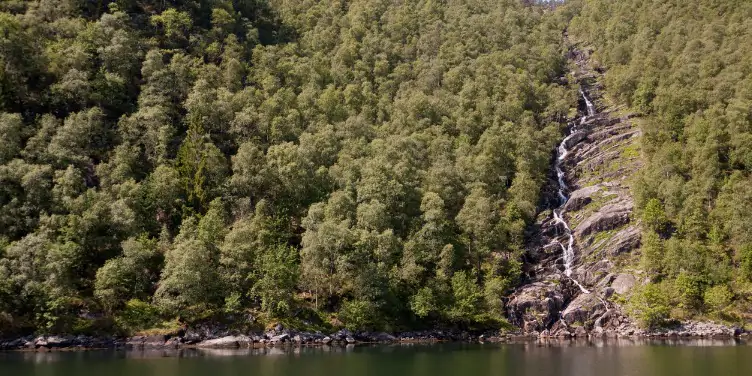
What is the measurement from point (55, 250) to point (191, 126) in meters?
44.3

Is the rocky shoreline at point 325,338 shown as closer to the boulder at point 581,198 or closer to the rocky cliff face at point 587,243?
the rocky cliff face at point 587,243

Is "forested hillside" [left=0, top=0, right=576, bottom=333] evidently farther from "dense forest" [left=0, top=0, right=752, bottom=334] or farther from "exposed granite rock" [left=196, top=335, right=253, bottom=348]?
"exposed granite rock" [left=196, top=335, right=253, bottom=348]

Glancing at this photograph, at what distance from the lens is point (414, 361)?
58.5 m

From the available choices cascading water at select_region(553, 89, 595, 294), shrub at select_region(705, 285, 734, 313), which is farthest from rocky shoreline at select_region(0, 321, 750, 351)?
cascading water at select_region(553, 89, 595, 294)

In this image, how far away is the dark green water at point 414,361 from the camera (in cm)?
4891

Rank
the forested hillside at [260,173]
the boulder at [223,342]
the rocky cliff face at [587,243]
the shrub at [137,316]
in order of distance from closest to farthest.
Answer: the boulder at [223,342] < the shrub at [137,316] < the forested hillside at [260,173] < the rocky cliff face at [587,243]

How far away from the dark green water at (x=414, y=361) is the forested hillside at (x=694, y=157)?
1520 centimetres

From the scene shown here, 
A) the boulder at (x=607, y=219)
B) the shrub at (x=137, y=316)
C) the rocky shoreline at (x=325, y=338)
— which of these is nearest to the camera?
the rocky shoreline at (x=325, y=338)

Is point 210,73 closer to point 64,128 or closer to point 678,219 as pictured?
point 64,128

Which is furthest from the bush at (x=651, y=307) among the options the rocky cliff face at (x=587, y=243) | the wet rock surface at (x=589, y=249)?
the rocky cliff face at (x=587, y=243)

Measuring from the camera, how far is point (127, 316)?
78.9m

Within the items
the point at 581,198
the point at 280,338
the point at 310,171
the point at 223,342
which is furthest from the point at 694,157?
Answer: the point at 223,342

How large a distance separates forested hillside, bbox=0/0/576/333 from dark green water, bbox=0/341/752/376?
1404 cm

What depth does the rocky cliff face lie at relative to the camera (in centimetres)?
8962
